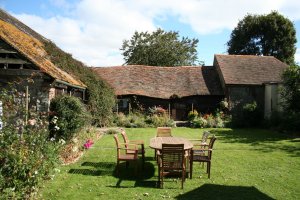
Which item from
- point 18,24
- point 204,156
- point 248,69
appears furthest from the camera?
point 248,69

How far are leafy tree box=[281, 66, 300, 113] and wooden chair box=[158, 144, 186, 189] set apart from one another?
13913mm

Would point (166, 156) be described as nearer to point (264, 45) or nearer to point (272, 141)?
point (272, 141)

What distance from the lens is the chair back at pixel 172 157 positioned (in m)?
8.13

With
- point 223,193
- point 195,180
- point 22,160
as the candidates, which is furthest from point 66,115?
point 223,193

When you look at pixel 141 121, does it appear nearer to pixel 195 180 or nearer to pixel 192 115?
pixel 192 115

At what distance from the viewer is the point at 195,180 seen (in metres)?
8.85

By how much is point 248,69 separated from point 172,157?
864 inches

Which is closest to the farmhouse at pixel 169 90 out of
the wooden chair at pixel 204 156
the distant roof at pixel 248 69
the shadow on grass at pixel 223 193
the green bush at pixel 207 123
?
the distant roof at pixel 248 69

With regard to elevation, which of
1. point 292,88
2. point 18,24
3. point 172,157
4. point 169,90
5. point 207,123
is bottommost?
point 172,157

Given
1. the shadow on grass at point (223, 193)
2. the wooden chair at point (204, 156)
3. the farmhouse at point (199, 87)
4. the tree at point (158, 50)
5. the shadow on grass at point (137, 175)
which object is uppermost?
the tree at point (158, 50)

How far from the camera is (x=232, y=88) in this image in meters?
26.4

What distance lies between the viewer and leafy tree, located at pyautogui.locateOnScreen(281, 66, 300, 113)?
777 inches

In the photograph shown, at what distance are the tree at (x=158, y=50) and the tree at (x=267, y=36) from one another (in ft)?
23.2

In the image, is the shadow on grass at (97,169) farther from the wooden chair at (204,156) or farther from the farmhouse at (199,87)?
the farmhouse at (199,87)
